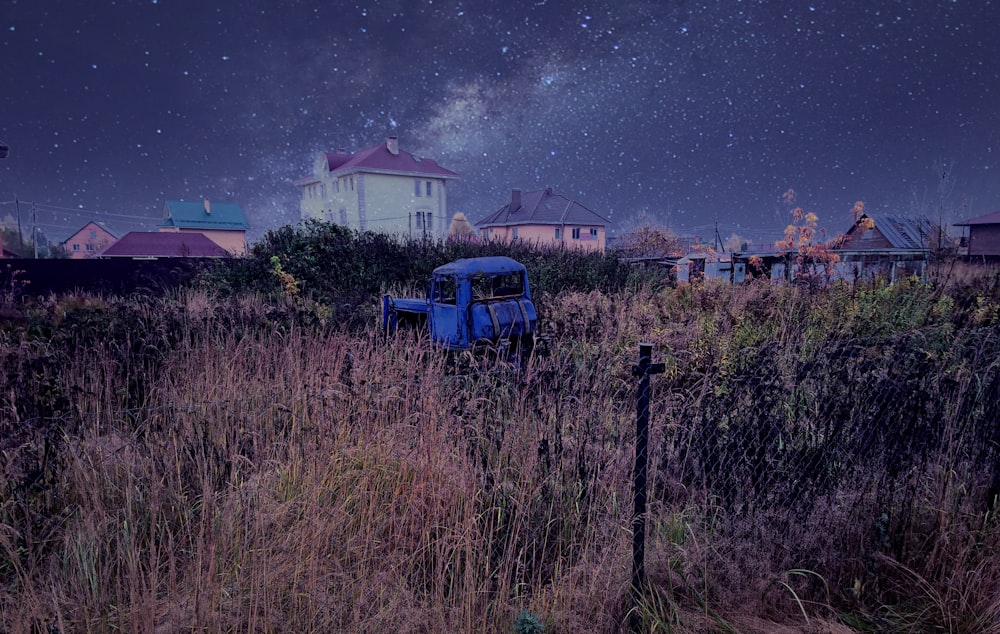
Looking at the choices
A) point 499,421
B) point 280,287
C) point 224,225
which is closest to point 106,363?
point 499,421

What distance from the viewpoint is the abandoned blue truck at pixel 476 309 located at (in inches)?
279

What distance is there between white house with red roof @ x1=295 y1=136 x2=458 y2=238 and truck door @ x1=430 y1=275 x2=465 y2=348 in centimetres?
3305

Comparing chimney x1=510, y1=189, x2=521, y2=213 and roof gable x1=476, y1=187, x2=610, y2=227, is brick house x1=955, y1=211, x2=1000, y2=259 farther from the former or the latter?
chimney x1=510, y1=189, x2=521, y2=213

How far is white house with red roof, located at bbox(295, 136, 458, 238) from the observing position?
41281mm

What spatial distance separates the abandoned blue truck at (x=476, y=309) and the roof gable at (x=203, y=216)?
58.8 metres

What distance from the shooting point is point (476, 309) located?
7102mm

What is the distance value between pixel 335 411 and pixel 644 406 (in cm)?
221

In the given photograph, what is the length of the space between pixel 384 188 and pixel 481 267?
122 feet

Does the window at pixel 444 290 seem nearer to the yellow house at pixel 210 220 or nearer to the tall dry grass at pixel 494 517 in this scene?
the tall dry grass at pixel 494 517

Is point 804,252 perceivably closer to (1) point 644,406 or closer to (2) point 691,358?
(2) point 691,358

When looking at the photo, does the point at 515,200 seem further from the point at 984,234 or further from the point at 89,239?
the point at 89,239

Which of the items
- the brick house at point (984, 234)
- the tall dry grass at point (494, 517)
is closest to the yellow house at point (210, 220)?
the tall dry grass at point (494, 517)

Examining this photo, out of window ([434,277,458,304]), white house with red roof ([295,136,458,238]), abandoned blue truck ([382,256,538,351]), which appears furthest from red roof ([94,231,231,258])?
abandoned blue truck ([382,256,538,351])

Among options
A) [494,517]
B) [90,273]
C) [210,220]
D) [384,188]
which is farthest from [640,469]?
[210,220]
